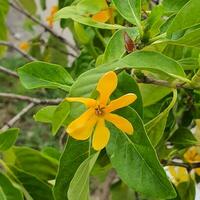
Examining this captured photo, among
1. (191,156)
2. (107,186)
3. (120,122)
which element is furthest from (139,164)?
(107,186)

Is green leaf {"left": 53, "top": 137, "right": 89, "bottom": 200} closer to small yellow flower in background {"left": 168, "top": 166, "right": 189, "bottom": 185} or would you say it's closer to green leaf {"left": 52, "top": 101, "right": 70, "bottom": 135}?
green leaf {"left": 52, "top": 101, "right": 70, "bottom": 135}

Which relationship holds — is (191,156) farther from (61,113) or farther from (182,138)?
(61,113)

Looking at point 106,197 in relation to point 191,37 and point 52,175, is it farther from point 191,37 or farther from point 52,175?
point 191,37

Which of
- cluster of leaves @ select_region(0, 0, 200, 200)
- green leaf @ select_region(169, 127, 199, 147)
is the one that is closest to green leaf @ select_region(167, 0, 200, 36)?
cluster of leaves @ select_region(0, 0, 200, 200)

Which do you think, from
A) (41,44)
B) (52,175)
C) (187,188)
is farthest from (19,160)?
(41,44)

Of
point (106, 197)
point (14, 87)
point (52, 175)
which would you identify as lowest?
point (14, 87)
